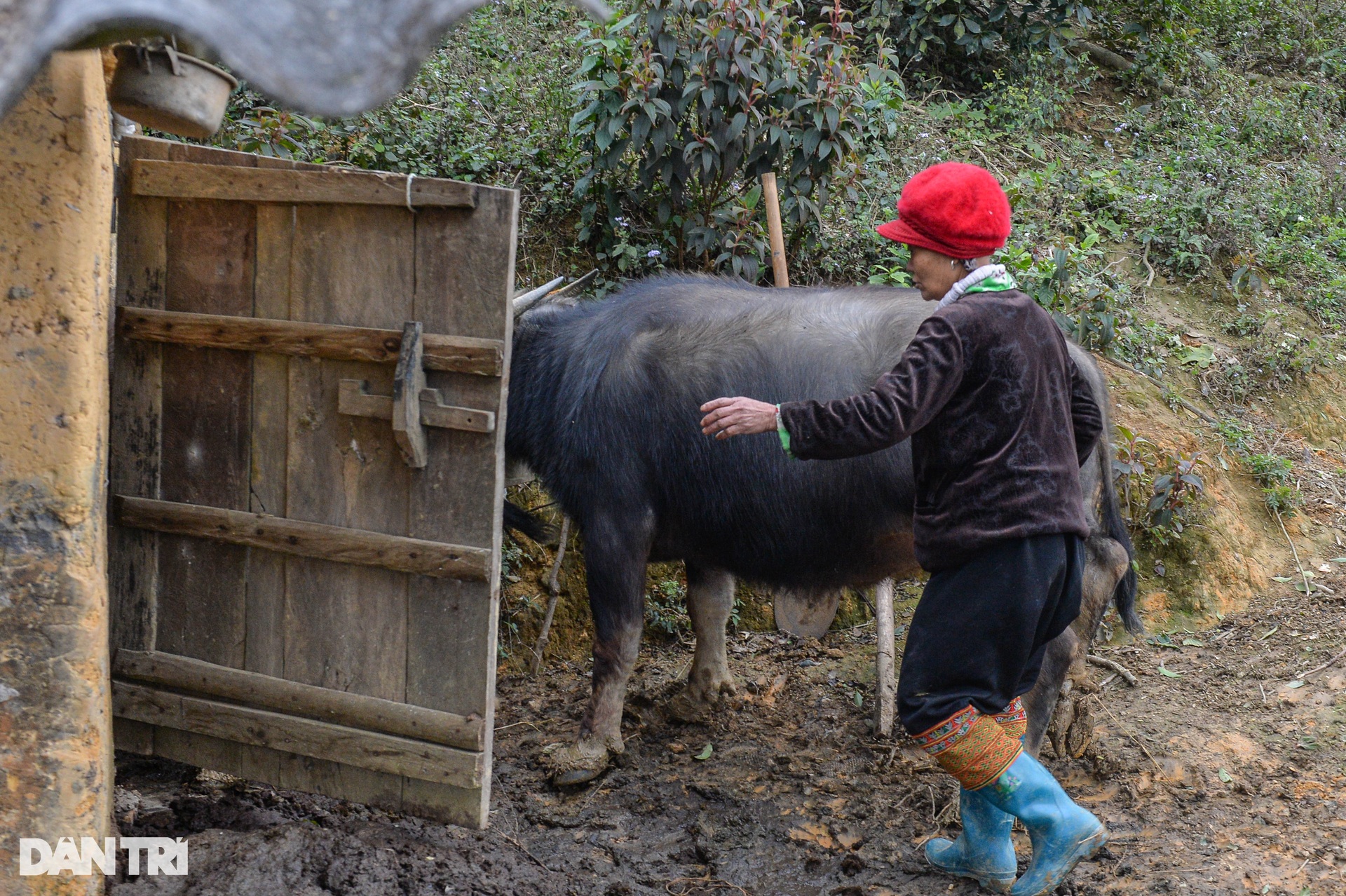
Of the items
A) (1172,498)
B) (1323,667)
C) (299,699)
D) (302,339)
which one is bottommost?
(1323,667)

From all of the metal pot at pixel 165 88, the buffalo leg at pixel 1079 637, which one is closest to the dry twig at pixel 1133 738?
the buffalo leg at pixel 1079 637

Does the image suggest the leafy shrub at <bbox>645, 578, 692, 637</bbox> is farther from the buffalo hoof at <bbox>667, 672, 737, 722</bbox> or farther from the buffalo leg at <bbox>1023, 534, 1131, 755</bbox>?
the buffalo leg at <bbox>1023, 534, 1131, 755</bbox>

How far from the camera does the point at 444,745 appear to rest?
296 centimetres

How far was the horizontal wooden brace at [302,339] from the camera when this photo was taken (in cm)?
281

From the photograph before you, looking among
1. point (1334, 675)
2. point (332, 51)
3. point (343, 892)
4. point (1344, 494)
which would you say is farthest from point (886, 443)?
point (1344, 494)

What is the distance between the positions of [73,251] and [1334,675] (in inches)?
187

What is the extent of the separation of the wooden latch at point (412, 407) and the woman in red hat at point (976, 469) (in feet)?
2.22

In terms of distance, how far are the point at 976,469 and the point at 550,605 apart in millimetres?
2662

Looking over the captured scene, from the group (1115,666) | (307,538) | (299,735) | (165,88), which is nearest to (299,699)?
(299,735)

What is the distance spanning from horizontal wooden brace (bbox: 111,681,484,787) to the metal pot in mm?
1685

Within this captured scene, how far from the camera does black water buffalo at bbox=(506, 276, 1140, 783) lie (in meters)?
3.62

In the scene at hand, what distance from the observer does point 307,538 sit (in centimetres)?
300

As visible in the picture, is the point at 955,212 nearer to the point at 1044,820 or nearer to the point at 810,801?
the point at 1044,820

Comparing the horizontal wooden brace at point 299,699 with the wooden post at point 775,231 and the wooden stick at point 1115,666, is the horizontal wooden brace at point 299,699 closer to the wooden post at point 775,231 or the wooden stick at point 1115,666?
the wooden post at point 775,231
